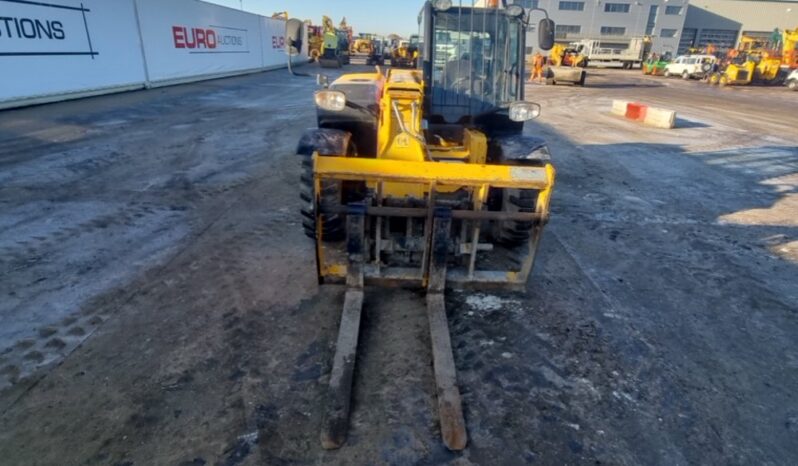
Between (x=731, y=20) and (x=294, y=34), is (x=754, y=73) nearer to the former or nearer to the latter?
(x=294, y=34)

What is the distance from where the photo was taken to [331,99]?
15.0 ft

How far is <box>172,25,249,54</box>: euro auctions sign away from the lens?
19.7 metres

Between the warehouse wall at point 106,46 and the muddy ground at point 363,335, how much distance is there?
7.46 metres

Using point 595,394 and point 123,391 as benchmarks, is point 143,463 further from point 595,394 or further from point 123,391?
point 595,394

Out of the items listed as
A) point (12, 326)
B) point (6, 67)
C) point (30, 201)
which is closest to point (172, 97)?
point (6, 67)

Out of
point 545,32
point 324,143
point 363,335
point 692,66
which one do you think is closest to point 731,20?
point 692,66

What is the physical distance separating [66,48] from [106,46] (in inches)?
74.7

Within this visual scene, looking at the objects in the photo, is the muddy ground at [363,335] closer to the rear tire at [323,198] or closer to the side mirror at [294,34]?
the rear tire at [323,198]

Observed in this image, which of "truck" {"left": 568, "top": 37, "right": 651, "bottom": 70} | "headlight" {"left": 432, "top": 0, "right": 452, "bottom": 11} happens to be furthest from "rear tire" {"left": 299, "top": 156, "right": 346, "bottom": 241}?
"truck" {"left": 568, "top": 37, "right": 651, "bottom": 70}

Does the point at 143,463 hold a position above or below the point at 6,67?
below

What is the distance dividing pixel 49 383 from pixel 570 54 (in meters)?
41.1

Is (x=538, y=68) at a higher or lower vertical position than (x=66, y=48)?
lower

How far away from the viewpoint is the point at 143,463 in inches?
97.3

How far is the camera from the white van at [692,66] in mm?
33175
